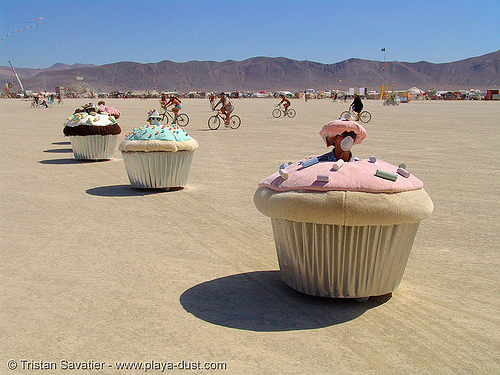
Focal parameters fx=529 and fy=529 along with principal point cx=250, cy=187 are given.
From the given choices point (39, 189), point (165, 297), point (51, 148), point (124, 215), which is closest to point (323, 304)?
point (165, 297)

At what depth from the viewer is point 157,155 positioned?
841 cm

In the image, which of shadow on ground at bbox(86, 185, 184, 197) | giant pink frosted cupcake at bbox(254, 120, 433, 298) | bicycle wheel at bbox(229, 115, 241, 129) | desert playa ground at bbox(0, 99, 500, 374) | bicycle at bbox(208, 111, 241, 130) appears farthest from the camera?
bicycle wheel at bbox(229, 115, 241, 129)

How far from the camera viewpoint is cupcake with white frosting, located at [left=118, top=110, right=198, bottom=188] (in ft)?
27.5

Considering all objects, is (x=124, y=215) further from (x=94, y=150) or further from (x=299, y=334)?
(x=94, y=150)

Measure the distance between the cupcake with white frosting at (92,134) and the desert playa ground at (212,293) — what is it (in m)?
3.51

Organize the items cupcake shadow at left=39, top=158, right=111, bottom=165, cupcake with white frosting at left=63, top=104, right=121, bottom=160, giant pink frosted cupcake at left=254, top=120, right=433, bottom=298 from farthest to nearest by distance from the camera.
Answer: cupcake shadow at left=39, top=158, right=111, bottom=165 → cupcake with white frosting at left=63, top=104, right=121, bottom=160 → giant pink frosted cupcake at left=254, top=120, right=433, bottom=298

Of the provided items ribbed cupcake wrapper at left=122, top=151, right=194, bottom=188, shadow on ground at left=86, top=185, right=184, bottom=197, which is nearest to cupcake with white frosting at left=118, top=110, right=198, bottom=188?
ribbed cupcake wrapper at left=122, top=151, right=194, bottom=188

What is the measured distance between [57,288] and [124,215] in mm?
2734

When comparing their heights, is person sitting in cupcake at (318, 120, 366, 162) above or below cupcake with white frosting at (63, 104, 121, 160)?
above

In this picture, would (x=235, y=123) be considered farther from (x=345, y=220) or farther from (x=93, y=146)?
(x=345, y=220)

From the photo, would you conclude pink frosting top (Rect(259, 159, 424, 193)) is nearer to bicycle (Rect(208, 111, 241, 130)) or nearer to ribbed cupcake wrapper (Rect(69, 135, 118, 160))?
ribbed cupcake wrapper (Rect(69, 135, 118, 160))

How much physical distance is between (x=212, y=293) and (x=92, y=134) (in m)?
8.85

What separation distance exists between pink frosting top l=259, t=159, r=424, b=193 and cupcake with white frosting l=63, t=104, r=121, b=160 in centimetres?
899

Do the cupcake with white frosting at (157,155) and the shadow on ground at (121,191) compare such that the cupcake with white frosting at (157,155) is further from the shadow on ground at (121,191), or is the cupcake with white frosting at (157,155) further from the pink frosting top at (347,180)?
the pink frosting top at (347,180)
